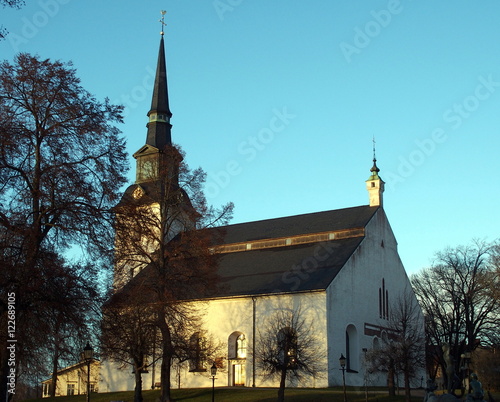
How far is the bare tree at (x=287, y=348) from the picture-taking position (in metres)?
36.9

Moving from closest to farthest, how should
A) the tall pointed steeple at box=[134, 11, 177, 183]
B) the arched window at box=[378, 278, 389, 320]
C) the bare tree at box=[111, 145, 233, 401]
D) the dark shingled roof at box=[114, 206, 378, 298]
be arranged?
the bare tree at box=[111, 145, 233, 401]
the dark shingled roof at box=[114, 206, 378, 298]
the arched window at box=[378, 278, 389, 320]
the tall pointed steeple at box=[134, 11, 177, 183]

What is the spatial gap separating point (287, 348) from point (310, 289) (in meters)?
6.73


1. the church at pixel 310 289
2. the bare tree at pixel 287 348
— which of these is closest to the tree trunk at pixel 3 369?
the bare tree at pixel 287 348

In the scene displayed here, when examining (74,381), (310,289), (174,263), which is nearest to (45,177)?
(174,263)

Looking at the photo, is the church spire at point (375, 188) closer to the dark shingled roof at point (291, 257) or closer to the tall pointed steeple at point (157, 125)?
Result: the dark shingled roof at point (291, 257)

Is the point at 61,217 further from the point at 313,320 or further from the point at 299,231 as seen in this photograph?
the point at 299,231

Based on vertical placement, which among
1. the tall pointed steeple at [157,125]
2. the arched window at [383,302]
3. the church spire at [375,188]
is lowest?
the arched window at [383,302]

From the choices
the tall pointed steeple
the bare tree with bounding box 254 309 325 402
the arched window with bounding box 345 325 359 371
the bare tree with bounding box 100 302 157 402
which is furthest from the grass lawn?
the tall pointed steeple

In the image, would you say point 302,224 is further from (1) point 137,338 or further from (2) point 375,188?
(1) point 137,338

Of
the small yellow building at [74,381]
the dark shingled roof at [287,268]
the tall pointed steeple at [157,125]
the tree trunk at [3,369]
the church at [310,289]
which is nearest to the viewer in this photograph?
the tree trunk at [3,369]

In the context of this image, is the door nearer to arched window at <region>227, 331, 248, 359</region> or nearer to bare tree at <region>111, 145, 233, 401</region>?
arched window at <region>227, 331, 248, 359</region>

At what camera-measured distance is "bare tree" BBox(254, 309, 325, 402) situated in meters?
36.9

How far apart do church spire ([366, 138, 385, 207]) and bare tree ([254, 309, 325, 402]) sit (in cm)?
1379

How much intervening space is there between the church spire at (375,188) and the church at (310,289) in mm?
85
